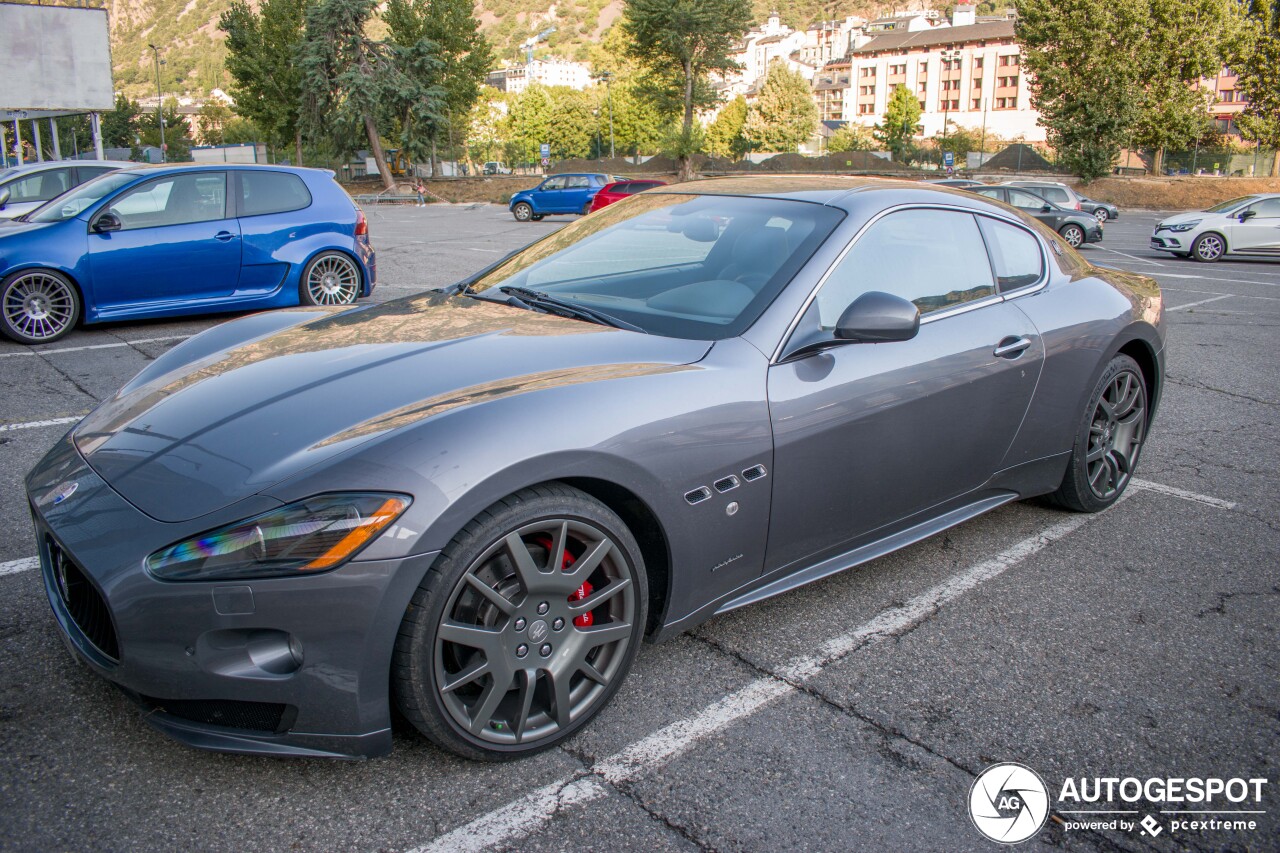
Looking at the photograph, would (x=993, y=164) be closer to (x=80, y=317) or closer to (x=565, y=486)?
(x=80, y=317)

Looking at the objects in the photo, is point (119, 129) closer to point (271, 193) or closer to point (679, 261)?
point (271, 193)

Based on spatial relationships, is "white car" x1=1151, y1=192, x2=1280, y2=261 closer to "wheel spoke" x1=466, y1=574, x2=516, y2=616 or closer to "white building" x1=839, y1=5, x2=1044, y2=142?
"wheel spoke" x1=466, y1=574, x2=516, y2=616

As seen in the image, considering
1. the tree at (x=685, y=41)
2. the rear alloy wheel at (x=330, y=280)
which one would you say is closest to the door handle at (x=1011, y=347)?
the rear alloy wheel at (x=330, y=280)

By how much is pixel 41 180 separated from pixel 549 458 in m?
13.7

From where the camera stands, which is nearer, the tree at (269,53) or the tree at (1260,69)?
the tree at (1260,69)

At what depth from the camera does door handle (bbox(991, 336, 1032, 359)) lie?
343 centimetres

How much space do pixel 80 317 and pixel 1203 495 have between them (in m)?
8.38

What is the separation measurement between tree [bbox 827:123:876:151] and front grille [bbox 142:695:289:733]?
103 metres

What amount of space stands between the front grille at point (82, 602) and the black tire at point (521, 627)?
2.23 ft

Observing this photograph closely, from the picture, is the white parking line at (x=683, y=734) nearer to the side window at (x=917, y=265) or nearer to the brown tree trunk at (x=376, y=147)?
the side window at (x=917, y=265)

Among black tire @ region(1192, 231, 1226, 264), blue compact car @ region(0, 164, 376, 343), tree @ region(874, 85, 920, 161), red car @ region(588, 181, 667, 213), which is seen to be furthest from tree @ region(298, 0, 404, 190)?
tree @ region(874, 85, 920, 161)

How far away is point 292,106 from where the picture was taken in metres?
60.5

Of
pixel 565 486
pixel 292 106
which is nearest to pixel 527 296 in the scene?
pixel 565 486

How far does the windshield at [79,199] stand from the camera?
824 cm
